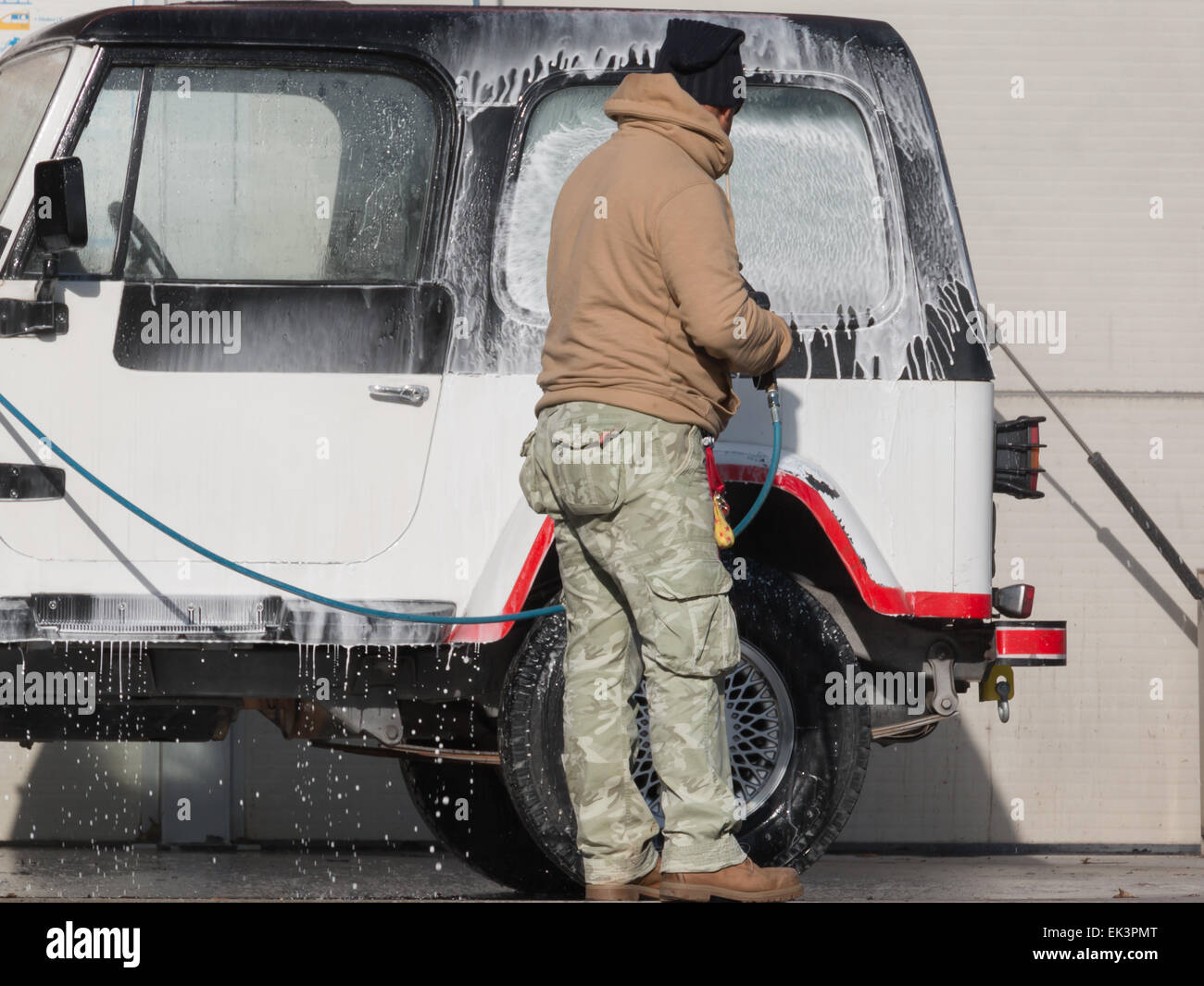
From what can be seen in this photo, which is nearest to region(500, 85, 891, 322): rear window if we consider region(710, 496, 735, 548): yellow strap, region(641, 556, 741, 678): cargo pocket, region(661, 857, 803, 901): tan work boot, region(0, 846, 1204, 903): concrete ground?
region(710, 496, 735, 548): yellow strap

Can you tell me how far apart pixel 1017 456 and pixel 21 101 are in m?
3.03

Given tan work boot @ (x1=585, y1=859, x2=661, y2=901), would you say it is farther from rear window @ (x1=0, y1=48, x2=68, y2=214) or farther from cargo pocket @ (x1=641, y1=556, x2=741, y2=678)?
rear window @ (x1=0, y1=48, x2=68, y2=214)

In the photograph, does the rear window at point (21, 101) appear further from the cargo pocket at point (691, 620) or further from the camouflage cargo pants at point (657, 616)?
the cargo pocket at point (691, 620)

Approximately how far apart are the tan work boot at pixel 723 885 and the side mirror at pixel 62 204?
7.20 ft

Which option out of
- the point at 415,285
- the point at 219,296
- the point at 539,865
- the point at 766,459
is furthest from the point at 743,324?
the point at 539,865

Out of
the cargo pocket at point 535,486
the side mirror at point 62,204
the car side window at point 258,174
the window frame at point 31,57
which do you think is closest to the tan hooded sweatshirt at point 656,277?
the cargo pocket at point 535,486

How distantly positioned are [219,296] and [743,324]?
1654mm

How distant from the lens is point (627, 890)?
3738 millimetres

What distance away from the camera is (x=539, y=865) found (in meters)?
5.36

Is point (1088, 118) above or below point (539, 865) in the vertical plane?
above

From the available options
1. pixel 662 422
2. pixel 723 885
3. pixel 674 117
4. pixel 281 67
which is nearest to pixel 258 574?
pixel 662 422

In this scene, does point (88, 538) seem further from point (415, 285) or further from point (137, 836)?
point (137, 836)

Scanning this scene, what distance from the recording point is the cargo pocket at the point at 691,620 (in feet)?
11.8

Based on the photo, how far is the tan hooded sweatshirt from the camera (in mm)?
3561
